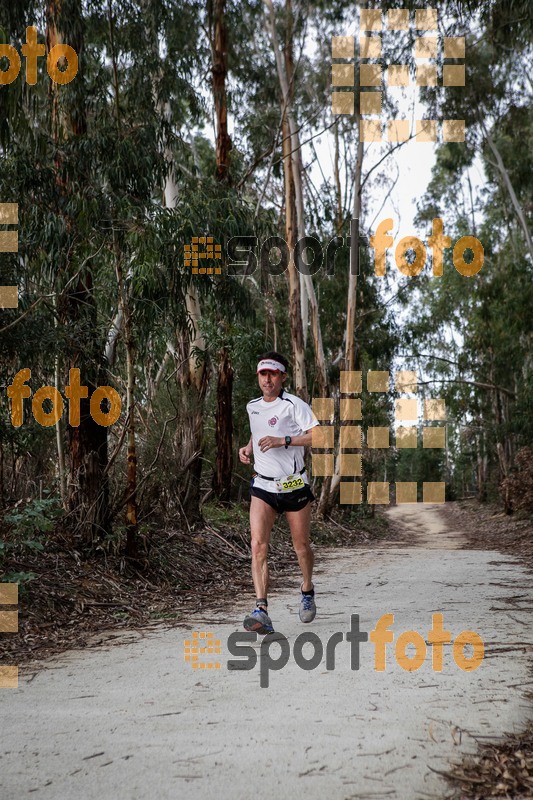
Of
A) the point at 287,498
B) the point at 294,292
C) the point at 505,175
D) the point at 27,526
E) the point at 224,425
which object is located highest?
the point at 505,175

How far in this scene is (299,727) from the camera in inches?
144

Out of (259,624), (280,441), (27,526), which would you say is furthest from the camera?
(27,526)

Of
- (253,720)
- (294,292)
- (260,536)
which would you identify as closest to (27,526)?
(260,536)

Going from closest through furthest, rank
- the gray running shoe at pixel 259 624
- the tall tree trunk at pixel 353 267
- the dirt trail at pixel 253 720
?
the dirt trail at pixel 253 720
the gray running shoe at pixel 259 624
the tall tree trunk at pixel 353 267

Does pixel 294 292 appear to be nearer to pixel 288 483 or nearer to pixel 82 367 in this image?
pixel 82 367

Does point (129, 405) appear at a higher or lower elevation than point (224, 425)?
higher

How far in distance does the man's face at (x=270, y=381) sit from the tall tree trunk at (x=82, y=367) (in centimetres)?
306

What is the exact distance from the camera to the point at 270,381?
6.09 meters

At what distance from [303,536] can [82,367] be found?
12.0 ft

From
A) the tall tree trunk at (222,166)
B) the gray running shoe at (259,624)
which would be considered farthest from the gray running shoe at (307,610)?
the tall tree trunk at (222,166)

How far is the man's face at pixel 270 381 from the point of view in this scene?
20.0 ft

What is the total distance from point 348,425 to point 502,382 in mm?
12244

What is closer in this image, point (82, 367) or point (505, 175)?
point (82, 367)

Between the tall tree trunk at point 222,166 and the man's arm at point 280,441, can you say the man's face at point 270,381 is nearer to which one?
the man's arm at point 280,441
